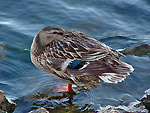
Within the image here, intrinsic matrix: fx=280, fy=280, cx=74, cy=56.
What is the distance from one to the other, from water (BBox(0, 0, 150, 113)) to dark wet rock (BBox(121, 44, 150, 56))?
18 cm

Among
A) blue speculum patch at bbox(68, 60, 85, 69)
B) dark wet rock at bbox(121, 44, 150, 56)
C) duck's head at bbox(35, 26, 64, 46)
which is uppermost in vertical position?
duck's head at bbox(35, 26, 64, 46)

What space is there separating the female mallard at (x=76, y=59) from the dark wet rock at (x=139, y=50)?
1.56 meters

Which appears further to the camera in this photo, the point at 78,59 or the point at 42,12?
the point at 42,12

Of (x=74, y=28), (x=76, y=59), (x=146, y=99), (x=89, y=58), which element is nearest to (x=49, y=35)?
(x=76, y=59)

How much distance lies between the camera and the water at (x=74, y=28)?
591 cm

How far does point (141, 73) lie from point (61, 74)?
76.8 inches

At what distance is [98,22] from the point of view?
9.33m

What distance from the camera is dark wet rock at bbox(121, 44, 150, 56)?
733 cm

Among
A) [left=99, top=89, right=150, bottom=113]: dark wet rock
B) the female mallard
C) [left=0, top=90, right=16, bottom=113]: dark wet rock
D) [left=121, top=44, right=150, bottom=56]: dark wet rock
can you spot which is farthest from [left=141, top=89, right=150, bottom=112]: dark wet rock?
[left=0, top=90, right=16, bottom=113]: dark wet rock

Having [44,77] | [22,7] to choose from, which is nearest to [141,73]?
[44,77]

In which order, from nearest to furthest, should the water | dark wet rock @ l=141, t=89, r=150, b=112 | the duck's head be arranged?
dark wet rock @ l=141, t=89, r=150, b=112 → the water → the duck's head

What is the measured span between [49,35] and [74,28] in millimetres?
2705

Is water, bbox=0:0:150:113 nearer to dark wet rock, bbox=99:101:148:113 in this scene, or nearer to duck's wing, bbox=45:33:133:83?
Answer: dark wet rock, bbox=99:101:148:113

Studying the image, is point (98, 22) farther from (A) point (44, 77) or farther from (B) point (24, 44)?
(A) point (44, 77)
